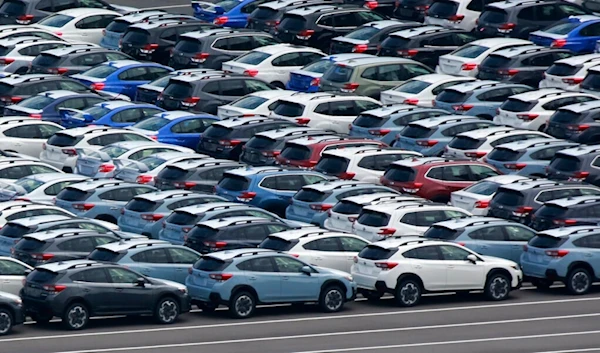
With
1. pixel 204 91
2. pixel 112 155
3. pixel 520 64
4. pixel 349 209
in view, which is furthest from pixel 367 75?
pixel 349 209

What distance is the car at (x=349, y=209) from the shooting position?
135ft

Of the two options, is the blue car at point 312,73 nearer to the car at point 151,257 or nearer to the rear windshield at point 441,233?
the rear windshield at point 441,233

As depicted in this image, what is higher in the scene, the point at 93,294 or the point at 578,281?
the point at 578,281

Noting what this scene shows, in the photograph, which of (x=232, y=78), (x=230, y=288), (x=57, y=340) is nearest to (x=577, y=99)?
(x=232, y=78)

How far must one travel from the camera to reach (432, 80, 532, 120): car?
169ft

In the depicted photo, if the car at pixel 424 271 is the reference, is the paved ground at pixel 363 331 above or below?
below

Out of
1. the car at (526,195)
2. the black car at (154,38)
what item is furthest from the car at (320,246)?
the black car at (154,38)

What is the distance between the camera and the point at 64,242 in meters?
38.2

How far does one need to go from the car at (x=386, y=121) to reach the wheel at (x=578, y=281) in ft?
36.8

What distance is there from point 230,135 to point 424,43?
10.8 metres

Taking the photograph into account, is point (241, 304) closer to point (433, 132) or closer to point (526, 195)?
point (526, 195)

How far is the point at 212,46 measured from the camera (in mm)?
57750

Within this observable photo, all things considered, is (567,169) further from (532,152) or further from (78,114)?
(78,114)

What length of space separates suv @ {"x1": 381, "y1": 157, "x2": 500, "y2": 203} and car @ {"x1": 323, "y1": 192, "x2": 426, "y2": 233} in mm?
2393
